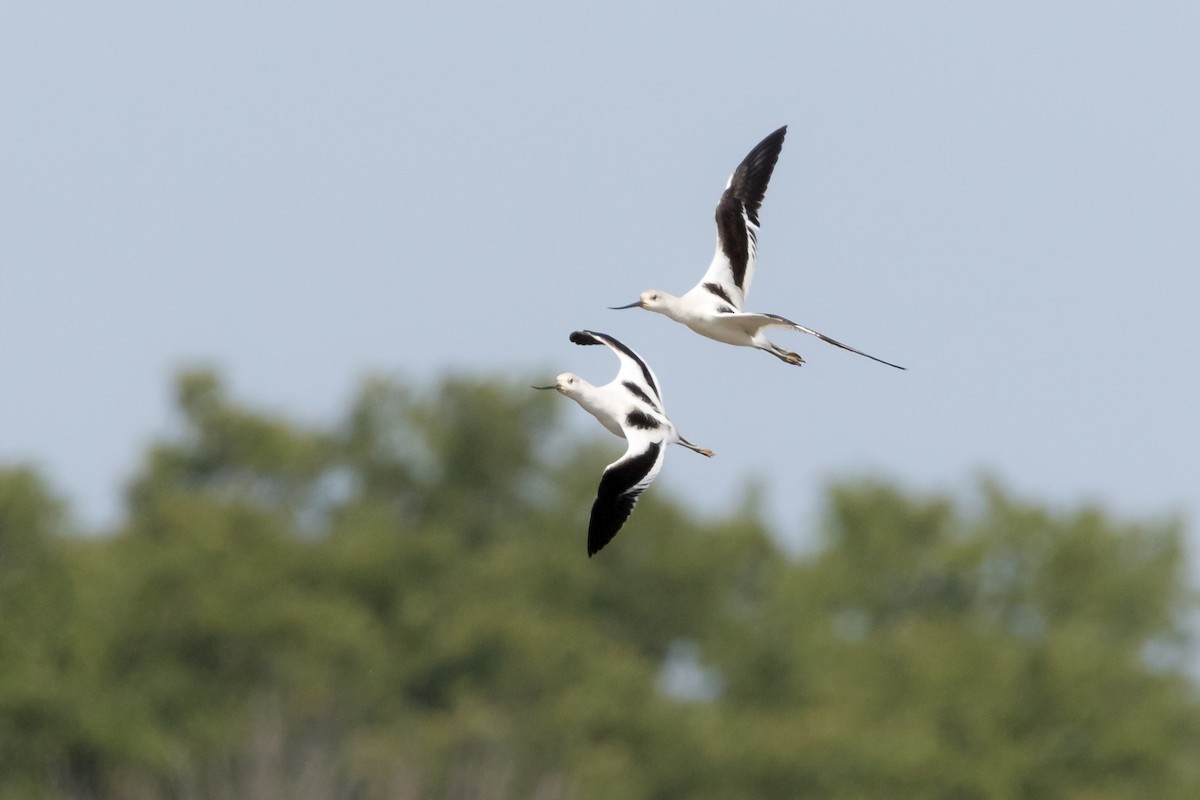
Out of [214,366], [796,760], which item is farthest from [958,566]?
[214,366]

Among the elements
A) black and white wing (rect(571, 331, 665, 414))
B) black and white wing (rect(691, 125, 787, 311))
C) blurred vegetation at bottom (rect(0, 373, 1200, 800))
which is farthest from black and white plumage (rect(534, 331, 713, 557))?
blurred vegetation at bottom (rect(0, 373, 1200, 800))

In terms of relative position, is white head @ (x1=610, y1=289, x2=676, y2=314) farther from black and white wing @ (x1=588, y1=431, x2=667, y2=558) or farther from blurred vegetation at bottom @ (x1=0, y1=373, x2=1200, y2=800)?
blurred vegetation at bottom @ (x1=0, y1=373, x2=1200, y2=800)

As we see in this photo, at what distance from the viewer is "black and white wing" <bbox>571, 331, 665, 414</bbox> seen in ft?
63.1

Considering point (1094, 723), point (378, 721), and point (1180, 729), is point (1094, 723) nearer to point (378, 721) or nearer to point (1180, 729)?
point (1180, 729)

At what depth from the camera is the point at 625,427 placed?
60.3 feet

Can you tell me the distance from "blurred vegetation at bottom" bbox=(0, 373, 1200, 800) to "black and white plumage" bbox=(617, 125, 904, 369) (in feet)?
138

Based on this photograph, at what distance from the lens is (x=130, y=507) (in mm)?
86938

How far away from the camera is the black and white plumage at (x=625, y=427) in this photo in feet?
57.3

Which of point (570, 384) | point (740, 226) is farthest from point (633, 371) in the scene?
point (740, 226)

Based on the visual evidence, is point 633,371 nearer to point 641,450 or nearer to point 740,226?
point 641,450

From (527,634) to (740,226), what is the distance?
5301 centimetres

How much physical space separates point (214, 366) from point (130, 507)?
6018 millimetres

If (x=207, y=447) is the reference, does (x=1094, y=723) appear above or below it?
below

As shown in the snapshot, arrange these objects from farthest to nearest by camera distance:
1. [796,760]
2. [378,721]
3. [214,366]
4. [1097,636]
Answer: [214,366], [1097,636], [378,721], [796,760]
